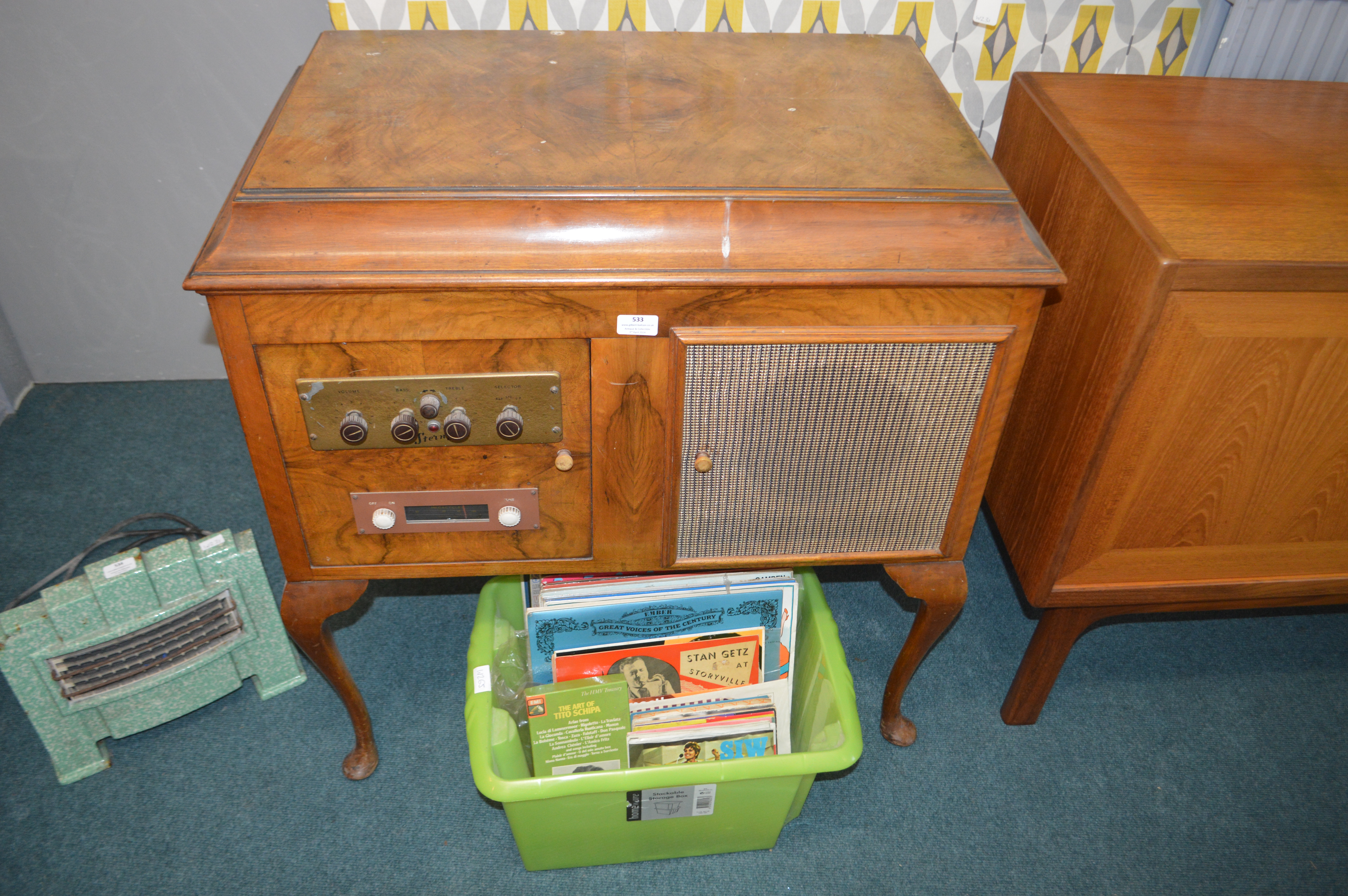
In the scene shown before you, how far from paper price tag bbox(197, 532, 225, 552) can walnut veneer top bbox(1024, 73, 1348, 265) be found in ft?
3.98

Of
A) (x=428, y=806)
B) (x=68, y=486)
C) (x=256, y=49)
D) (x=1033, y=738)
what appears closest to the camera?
(x=428, y=806)

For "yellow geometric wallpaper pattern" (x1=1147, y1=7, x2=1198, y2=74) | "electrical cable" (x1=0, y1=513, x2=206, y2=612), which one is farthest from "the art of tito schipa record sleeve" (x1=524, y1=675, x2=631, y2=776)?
"yellow geometric wallpaper pattern" (x1=1147, y1=7, x2=1198, y2=74)

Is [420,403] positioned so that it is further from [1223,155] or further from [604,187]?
[1223,155]

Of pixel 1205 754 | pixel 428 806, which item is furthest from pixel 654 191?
pixel 1205 754

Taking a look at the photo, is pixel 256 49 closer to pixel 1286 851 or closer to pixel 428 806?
pixel 428 806

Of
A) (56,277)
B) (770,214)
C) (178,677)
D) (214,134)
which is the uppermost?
(770,214)

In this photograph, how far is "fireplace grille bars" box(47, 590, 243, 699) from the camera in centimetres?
120

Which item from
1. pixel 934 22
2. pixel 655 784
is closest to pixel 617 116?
pixel 934 22

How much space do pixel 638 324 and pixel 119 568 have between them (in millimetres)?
821

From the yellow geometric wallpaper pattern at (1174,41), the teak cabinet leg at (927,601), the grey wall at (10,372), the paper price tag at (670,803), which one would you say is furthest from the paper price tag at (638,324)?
the grey wall at (10,372)

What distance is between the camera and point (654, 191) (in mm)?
867

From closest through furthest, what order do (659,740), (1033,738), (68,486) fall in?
(659,740)
(1033,738)
(68,486)

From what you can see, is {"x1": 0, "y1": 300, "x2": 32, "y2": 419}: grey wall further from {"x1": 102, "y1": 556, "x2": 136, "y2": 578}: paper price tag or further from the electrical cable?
{"x1": 102, "y1": 556, "x2": 136, "y2": 578}: paper price tag

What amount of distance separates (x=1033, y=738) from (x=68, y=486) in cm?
171
